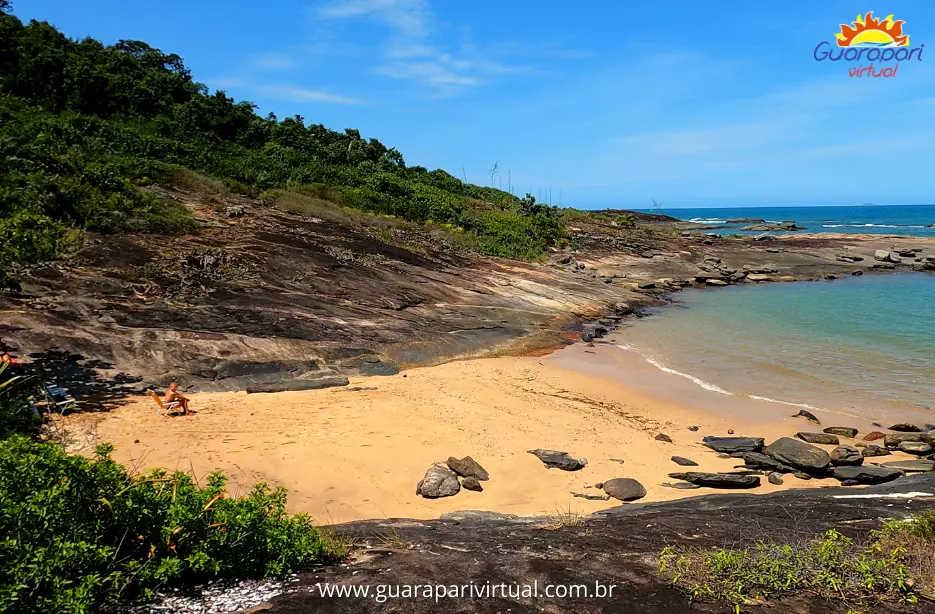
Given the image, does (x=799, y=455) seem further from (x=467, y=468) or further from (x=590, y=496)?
(x=467, y=468)

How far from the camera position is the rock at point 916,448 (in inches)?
420

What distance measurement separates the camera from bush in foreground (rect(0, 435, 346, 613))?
3.25 metres

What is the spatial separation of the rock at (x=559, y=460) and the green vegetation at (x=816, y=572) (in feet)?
16.0

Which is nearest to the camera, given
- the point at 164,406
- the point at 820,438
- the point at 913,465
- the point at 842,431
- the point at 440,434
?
the point at 913,465

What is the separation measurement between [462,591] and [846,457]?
9205mm

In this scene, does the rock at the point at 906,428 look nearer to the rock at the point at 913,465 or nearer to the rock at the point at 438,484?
the rock at the point at 913,465

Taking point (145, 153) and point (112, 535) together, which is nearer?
point (112, 535)

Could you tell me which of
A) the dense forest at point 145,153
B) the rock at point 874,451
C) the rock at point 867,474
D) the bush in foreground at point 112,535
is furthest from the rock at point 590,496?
the dense forest at point 145,153

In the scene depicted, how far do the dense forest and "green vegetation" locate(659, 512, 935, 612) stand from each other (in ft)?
41.2

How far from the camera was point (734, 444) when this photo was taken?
11.0 meters

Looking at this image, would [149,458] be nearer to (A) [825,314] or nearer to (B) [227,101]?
(A) [825,314]

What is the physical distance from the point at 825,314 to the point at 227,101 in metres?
39.3

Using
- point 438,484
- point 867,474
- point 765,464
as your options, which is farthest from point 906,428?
point 438,484

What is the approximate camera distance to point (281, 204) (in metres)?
26.8
